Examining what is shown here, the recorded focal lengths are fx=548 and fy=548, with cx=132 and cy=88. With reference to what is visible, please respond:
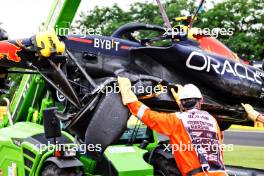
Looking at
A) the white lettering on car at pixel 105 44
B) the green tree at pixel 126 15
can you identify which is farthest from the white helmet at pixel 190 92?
the green tree at pixel 126 15

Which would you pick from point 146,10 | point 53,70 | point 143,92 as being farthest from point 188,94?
point 146,10

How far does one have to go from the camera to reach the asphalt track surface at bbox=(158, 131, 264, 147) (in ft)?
57.2

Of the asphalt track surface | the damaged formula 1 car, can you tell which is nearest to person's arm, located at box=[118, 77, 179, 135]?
the damaged formula 1 car

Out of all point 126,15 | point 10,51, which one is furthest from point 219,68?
point 126,15

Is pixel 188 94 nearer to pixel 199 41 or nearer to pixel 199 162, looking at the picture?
pixel 199 162

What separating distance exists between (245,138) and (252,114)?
1300cm

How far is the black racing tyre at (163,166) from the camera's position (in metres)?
7.50

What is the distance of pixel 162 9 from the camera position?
23.0 feet

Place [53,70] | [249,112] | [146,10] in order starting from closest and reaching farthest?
[53,70] < [249,112] < [146,10]

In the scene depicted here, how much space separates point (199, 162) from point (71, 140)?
208 cm

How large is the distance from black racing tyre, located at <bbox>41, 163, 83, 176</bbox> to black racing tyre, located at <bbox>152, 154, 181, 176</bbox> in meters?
1.34

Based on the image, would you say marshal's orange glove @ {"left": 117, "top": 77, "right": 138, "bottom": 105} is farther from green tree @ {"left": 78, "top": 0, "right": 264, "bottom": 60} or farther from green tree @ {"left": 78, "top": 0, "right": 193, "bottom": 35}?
green tree @ {"left": 78, "top": 0, "right": 193, "bottom": 35}

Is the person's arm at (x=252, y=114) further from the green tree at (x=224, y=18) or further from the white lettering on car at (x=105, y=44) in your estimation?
the green tree at (x=224, y=18)

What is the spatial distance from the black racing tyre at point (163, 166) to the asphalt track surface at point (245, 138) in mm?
9638
